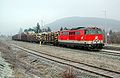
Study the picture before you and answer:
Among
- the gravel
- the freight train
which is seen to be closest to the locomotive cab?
the freight train

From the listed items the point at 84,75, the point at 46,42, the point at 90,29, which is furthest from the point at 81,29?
the point at 46,42

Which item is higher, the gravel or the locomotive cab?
the locomotive cab

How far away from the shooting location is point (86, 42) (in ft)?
97.1

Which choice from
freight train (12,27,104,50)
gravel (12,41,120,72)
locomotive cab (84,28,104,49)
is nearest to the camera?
gravel (12,41,120,72)

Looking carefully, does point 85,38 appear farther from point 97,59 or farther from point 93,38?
point 97,59

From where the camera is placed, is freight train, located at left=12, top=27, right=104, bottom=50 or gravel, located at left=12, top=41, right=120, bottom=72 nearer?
gravel, located at left=12, top=41, right=120, bottom=72

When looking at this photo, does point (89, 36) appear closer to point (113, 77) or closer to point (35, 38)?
point (113, 77)

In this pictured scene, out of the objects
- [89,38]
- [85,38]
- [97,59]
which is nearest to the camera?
[97,59]

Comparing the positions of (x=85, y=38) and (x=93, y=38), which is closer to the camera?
(x=93, y=38)

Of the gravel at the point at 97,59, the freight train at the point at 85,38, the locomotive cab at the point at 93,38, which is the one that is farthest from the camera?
the freight train at the point at 85,38

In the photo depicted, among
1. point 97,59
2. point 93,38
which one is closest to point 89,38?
point 93,38

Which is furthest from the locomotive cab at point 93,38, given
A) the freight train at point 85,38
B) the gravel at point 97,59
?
the gravel at point 97,59

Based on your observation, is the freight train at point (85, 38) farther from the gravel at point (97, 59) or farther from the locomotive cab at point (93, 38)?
the gravel at point (97, 59)

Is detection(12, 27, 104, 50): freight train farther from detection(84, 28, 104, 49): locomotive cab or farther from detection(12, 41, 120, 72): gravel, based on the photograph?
detection(12, 41, 120, 72): gravel
